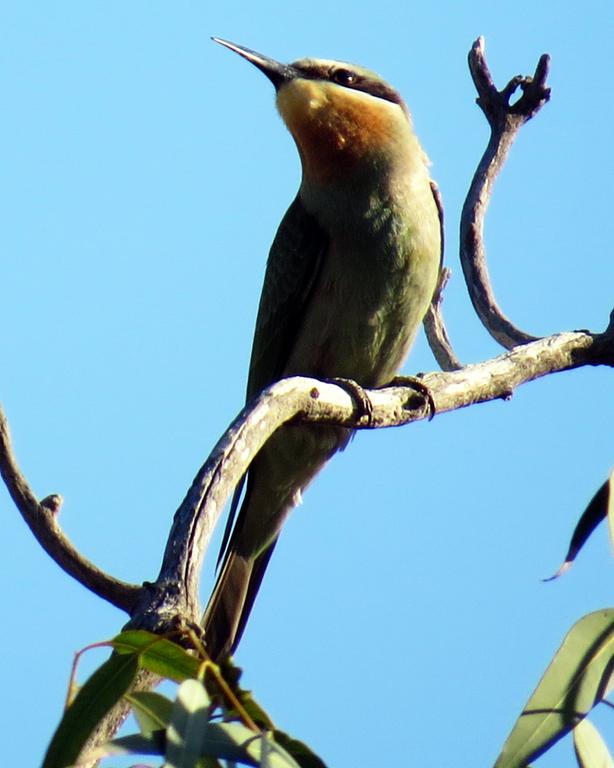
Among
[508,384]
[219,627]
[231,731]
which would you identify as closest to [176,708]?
[231,731]

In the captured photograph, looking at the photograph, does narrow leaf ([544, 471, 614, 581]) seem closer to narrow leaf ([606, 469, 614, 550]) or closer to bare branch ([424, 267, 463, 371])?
narrow leaf ([606, 469, 614, 550])

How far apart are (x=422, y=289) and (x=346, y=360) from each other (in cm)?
31

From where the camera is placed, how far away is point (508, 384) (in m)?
3.10

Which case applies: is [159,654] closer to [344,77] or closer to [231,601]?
[231,601]

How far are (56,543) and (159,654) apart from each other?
0.81m

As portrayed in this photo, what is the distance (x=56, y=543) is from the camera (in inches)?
102

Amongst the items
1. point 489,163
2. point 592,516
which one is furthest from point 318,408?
point 489,163

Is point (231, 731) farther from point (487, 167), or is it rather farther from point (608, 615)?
point (487, 167)

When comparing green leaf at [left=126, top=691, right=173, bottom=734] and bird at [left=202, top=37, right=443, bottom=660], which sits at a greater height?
bird at [left=202, top=37, right=443, bottom=660]

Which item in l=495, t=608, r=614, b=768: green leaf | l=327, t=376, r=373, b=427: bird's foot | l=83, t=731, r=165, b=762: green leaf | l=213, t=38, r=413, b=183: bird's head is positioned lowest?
l=495, t=608, r=614, b=768: green leaf

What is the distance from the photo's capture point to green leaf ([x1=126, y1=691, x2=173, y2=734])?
6.04ft

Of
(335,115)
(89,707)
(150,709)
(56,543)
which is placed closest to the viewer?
(89,707)

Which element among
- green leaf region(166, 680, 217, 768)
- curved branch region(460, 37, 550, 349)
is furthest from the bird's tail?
green leaf region(166, 680, 217, 768)

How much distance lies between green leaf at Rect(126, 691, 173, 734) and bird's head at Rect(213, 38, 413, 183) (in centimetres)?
222
